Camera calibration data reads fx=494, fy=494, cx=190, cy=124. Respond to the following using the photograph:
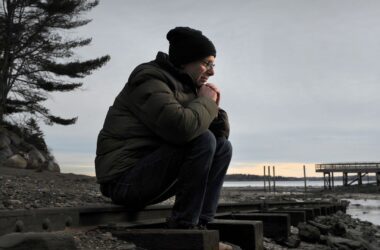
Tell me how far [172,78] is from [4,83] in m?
21.0

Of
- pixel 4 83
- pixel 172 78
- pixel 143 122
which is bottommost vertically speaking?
pixel 143 122

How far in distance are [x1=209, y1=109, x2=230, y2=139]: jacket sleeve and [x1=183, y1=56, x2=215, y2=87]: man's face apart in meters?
0.27

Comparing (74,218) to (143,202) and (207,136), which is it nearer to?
(143,202)

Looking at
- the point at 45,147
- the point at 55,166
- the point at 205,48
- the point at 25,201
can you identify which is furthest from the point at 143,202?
the point at 45,147

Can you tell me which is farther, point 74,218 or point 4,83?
point 4,83

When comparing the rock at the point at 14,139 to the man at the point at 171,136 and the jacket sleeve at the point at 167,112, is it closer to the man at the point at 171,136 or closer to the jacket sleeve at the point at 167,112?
the man at the point at 171,136

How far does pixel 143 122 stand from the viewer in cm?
307

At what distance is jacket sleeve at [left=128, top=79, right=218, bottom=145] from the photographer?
2.88m

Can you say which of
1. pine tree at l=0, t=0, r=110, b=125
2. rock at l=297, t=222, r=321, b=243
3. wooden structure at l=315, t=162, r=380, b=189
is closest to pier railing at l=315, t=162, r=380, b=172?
wooden structure at l=315, t=162, r=380, b=189

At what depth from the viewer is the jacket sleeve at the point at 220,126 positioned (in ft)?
11.1

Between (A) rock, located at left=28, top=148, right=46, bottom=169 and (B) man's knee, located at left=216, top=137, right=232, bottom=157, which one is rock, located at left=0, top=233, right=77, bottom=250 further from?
(A) rock, located at left=28, top=148, right=46, bottom=169

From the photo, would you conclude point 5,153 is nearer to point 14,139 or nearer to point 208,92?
point 14,139

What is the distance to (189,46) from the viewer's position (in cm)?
326

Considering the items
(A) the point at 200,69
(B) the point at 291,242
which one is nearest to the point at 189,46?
(A) the point at 200,69
